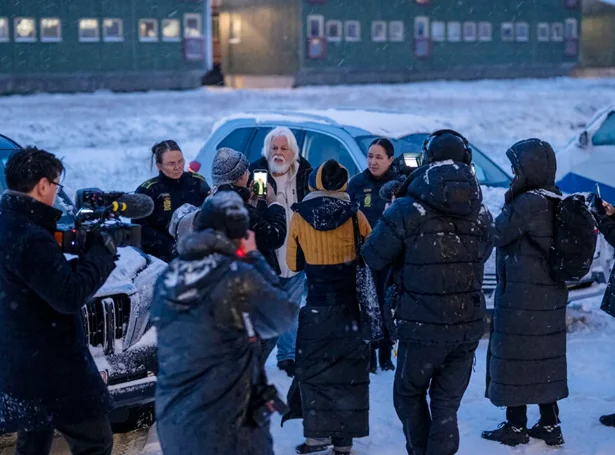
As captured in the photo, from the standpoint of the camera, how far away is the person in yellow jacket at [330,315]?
5.56 meters

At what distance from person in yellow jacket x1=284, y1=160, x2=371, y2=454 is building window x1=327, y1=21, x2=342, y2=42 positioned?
33.1 meters

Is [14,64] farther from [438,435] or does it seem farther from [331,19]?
[438,435]

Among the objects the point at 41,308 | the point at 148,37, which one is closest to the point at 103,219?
the point at 41,308

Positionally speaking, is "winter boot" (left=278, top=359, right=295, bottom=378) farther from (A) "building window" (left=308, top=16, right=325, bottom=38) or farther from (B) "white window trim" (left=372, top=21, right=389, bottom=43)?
(B) "white window trim" (left=372, top=21, right=389, bottom=43)

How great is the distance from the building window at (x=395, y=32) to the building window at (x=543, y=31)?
7446 mm

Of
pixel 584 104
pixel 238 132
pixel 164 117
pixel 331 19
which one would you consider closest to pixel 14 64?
pixel 164 117

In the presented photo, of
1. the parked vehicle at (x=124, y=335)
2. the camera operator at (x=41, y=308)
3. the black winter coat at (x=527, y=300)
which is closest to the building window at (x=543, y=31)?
the black winter coat at (x=527, y=300)

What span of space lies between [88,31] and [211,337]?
31.7 m

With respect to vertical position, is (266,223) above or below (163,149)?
below

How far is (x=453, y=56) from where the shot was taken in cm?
4162

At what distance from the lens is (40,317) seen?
4195 millimetres

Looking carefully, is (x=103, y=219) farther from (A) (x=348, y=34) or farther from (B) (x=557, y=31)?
(B) (x=557, y=31)

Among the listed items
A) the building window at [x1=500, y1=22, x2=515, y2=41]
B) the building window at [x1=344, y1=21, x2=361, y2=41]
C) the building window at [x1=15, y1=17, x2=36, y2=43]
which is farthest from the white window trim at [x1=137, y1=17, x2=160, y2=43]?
the building window at [x1=500, y1=22, x2=515, y2=41]

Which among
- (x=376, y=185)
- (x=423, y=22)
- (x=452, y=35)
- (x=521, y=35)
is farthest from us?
(x=521, y=35)
